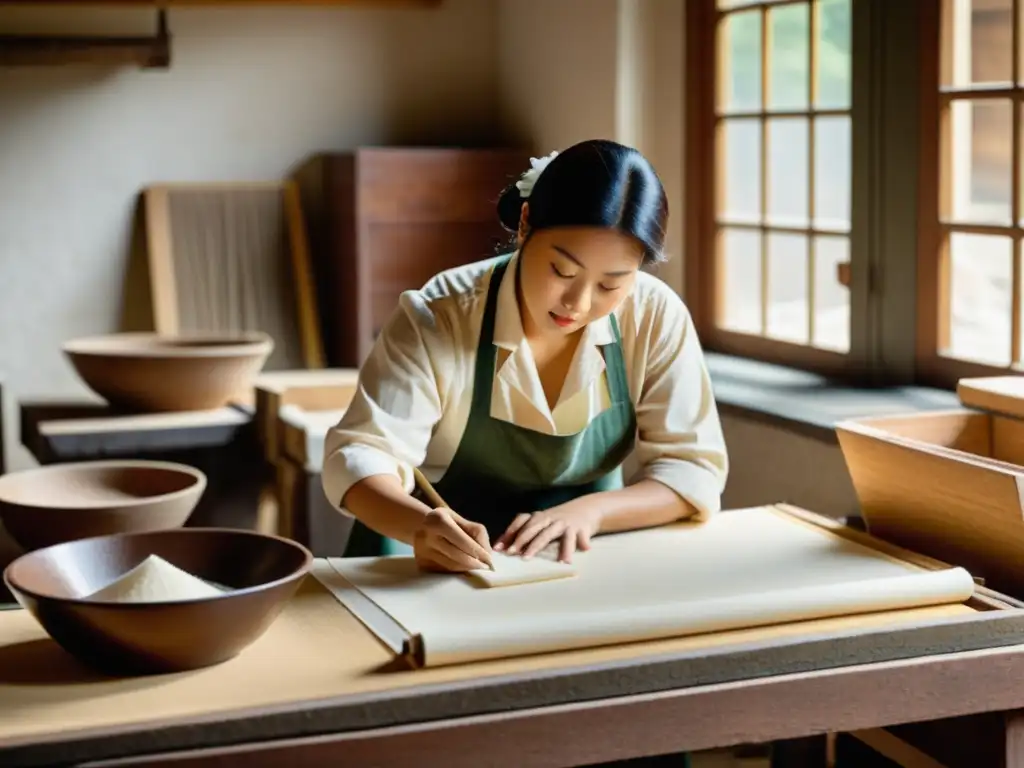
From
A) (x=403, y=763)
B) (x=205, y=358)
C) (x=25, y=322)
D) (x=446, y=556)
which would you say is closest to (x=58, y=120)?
(x=25, y=322)

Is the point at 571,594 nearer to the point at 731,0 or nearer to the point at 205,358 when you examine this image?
the point at 205,358

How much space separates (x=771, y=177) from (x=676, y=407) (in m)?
1.70

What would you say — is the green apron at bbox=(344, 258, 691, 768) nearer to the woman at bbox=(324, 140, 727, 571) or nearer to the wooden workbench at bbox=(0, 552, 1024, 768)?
the woman at bbox=(324, 140, 727, 571)

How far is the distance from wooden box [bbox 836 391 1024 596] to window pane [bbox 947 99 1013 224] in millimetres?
931

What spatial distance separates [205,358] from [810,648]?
225 cm

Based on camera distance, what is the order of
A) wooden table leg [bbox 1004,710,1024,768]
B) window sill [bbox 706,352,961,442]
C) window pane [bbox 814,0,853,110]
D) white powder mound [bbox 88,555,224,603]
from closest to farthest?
white powder mound [bbox 88,555,224,603], wooden table leg [bbox 1004,710,1024,768], window sill [bbox 706,352,961,442], window pane [bbox 814,0,853,110]

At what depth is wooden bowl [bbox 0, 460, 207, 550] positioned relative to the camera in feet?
8.64

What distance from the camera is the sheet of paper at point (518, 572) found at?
1831 millimetres

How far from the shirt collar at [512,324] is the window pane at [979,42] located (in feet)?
4.10

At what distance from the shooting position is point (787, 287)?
3.75 meters

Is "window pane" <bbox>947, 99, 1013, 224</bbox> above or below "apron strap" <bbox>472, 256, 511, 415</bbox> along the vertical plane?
above

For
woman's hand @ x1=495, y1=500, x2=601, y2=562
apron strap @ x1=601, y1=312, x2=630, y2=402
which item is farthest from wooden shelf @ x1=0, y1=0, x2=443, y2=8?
woman's hand @ x1=495, y1=500, x2=601, y2=562

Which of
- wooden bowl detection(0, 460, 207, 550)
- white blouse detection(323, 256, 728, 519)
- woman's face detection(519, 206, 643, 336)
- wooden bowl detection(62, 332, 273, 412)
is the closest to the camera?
woman's face detection(519, 206, 643, 336)

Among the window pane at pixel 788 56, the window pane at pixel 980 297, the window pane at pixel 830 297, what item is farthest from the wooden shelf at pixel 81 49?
the window pane at pixel 980 297
